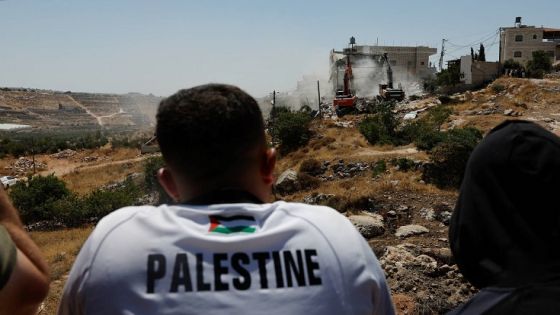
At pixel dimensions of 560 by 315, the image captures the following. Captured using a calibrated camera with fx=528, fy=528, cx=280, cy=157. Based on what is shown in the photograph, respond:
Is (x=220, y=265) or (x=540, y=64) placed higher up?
(x=540, y=64)

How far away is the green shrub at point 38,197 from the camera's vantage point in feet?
63.1

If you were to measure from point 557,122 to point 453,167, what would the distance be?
11.5 meters

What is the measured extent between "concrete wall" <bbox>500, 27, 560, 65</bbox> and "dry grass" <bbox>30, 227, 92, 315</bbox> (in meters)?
53.4

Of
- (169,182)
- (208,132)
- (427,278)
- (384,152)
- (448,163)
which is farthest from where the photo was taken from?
(384,152)

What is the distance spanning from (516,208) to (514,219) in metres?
0.03

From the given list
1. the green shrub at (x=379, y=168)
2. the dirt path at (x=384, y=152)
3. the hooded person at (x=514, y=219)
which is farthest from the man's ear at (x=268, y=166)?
the dirt path at (x=384, y=152)

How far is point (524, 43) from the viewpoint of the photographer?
2307 inches

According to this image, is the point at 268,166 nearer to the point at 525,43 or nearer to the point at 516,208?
the point at 516,208

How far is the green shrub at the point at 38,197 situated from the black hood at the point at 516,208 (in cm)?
1942

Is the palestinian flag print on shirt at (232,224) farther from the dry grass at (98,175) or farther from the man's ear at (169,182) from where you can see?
the dry grass at (98,175)

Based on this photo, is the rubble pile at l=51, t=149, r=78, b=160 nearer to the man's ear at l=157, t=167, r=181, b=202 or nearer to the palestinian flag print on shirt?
the man's ear at l=157, t=167, r=181, b=202

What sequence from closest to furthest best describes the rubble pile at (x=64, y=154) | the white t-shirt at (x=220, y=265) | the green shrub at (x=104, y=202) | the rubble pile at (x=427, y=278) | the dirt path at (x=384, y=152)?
the white t-shirt at (x=220, y=265) → the rubble pile at (x=427, y=278) → the green shrub at (x=104, y=202) → the dirt path at (x=384, y=152) → the rubble pile at (x=64, y=154)

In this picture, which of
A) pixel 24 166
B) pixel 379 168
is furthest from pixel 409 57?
pixel 379 168

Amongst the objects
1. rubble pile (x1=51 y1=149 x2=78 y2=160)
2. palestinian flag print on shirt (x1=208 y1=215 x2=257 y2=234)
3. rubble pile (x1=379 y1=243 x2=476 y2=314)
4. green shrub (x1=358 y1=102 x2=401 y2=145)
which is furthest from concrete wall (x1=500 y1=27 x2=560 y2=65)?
palestinian flag print on shirt (x1=208 y1=215 x2=257 y2=234)
